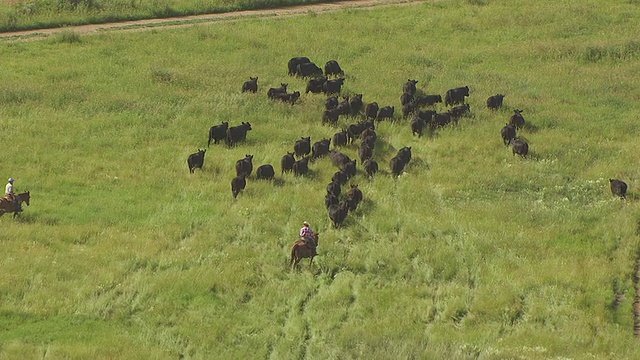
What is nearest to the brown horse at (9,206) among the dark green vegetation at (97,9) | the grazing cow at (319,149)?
the grazing cow at (319,149)

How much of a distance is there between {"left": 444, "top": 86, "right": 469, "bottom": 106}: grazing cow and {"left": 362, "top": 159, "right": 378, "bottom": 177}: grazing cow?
7.20m

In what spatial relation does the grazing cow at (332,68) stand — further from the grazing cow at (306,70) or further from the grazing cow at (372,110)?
the grazing cow at (372,110)

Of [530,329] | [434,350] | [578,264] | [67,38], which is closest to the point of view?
[434,350]

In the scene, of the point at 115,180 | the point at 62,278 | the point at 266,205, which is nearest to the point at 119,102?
the point at 115,180

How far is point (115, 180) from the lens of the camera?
26.7 m

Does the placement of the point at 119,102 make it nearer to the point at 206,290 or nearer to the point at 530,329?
the point at 206,290

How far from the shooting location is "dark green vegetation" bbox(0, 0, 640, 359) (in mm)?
18734

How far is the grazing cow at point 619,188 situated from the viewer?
25.7 metres

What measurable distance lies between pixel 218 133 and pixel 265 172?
3.89 metres

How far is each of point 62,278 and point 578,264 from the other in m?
12.1

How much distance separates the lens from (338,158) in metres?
27.6

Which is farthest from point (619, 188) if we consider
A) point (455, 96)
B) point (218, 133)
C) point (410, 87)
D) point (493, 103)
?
point (218, 133)

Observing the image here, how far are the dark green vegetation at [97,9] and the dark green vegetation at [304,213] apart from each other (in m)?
4.40

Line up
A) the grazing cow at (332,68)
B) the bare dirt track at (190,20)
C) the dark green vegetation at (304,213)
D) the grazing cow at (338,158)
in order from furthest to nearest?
the bare dirt track at (190,20) → the grazing cow at (332,68) → the grazing cow at (338,158) → the dark green vegetation at (304,213)
